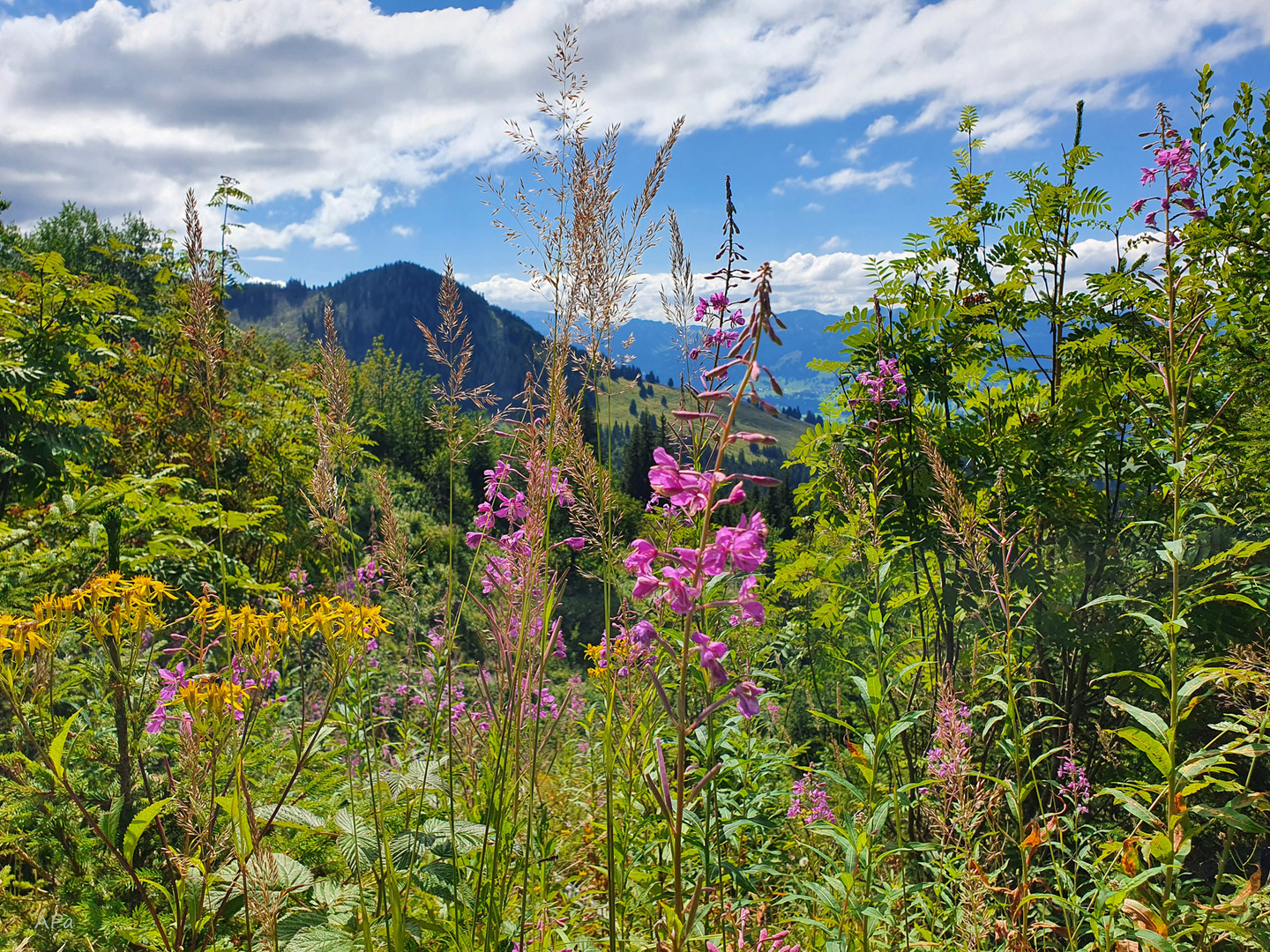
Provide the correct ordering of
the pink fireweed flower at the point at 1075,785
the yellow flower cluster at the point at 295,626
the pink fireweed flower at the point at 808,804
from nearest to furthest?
the yellow flower cluster at the point at 295,626 → the pink fireweed flower at the point at 1075,785 → the pink fireweed flower at the point at 808,804

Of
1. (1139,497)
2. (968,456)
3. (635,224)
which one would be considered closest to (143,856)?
(635,224)

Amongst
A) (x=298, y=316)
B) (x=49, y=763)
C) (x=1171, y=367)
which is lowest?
(x=49, y=763)

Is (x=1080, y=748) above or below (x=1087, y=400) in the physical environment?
below

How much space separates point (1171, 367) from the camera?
5.83 ft

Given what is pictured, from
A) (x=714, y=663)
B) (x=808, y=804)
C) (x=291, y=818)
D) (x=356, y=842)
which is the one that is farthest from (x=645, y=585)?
(x=808, y=804)

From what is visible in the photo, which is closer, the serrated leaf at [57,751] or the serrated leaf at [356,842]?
the serrated leaf at [57,751]

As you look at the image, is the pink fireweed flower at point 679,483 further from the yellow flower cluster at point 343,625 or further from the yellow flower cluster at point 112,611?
the yellow flower cluster at point 112,611

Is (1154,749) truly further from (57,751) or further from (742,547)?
(57,751)

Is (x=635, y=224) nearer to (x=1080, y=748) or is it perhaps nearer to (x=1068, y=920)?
(x=1068, y=920)

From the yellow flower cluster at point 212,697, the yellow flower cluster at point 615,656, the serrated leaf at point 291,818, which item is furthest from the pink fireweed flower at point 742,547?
the serrated leaf at point 291,818

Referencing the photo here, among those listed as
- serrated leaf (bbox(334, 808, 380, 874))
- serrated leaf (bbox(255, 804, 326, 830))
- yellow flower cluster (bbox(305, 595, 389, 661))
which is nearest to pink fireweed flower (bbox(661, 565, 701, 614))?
yellow flower cluster (bbox(305, 595, 389, 661))

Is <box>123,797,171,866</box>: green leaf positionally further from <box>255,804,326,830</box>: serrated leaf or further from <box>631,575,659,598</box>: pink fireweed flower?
<box>631,575,659,598</box>: pink fireweed flower

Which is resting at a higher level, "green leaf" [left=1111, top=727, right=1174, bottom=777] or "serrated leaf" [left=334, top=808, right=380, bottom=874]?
"green leaf" [left=1111, top=727, right=1174, bottom=777]

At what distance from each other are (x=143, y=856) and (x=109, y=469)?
6.04m
